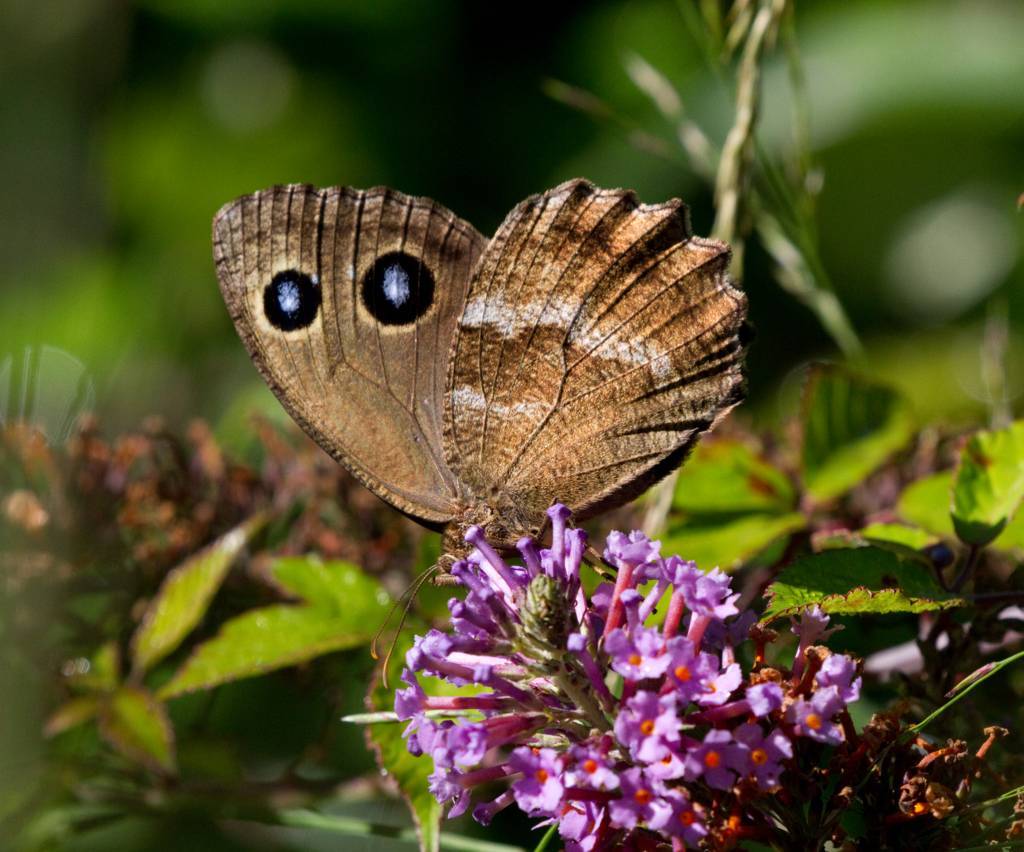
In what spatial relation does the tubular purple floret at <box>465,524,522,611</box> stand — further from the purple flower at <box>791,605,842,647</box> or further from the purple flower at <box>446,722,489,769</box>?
the purple flower at <box>791,605,842,647</box>

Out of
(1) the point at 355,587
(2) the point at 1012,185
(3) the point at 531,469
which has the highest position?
(2) the point at 1012,185

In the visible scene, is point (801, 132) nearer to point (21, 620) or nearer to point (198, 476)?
point (198, 476)

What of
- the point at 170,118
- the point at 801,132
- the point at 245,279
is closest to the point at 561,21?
the point at 170,118

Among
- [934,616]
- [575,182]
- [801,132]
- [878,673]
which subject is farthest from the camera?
[801,132]

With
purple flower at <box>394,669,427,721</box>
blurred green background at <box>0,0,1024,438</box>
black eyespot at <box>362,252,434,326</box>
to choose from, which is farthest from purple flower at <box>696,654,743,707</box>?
blurred green background at <box>0,0,1024,438</box>

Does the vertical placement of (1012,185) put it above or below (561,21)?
Result: below

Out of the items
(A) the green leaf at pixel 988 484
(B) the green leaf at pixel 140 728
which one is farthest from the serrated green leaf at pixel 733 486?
(B) the green leaf at pixel 140 728
